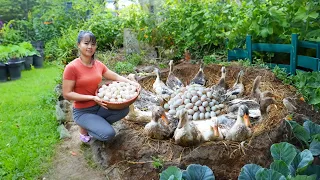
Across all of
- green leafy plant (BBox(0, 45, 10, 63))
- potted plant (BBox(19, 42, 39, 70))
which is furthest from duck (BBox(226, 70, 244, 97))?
potted plant (BBox(19, 42, 39, 70))

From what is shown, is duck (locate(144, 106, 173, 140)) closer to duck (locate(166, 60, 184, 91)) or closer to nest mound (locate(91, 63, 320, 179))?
nest mound (locate(91, 63, 320, 179))

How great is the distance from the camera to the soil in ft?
8.89

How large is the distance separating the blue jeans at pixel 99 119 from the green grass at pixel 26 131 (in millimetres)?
525

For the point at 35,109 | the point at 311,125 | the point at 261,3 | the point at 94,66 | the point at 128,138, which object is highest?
the point at 261,3

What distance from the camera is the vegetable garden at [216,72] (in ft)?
8.72

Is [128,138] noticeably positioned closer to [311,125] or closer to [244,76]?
[311,125]

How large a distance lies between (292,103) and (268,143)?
83 centimetres

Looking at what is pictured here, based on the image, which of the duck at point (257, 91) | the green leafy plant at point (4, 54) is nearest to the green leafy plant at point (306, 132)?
the duck at point (257, 91)

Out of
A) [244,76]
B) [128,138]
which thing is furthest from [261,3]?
[128,138]

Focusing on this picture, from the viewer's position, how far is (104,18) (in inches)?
314

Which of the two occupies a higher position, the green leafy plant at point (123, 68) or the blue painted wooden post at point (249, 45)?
the blue painted wooden post at point (249, 45)

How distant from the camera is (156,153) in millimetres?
2865

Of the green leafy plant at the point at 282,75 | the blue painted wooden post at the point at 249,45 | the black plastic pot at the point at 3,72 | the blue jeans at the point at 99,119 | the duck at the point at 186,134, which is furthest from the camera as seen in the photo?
the black plastic pot at the point at 3,72

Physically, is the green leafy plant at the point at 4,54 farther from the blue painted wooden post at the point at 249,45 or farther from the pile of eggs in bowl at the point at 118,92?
the blue painted wooden post at the point at 249,45
